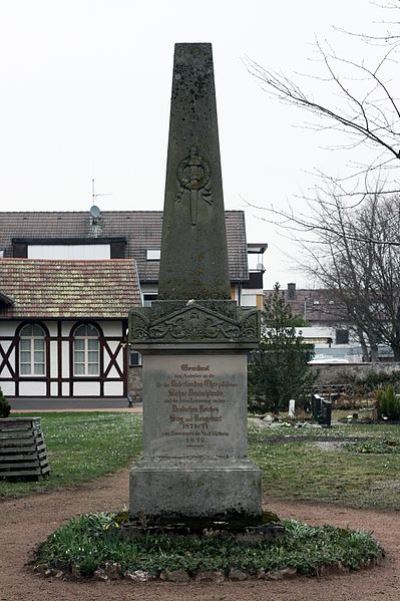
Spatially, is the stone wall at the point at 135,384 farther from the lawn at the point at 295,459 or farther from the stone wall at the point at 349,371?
the lawn at the point at 295,459

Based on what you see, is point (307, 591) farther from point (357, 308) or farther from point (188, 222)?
point (357, 308)

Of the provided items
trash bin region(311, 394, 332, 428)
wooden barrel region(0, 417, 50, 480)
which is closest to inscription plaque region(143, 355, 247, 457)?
wooden barrel region(0, 417, 50, 480)

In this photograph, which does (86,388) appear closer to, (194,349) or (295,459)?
(295,459)

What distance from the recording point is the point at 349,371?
3966cm

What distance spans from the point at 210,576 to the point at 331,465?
845 cm

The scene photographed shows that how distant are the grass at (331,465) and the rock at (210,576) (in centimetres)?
471

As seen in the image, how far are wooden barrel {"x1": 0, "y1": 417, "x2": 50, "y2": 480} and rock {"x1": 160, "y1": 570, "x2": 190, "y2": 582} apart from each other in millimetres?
6803

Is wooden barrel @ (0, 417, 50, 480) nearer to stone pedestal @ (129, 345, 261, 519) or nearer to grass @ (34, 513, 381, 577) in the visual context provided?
grass @ (34, 513, 381, 577)

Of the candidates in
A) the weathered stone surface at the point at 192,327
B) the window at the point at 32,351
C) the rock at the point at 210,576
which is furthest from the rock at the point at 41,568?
the window at the point at 32,351

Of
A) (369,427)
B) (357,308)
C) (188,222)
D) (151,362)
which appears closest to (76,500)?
(151,362)

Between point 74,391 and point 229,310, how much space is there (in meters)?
26.4

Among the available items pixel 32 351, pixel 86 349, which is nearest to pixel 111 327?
pixel 86 349

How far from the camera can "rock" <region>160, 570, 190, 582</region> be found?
7.92m

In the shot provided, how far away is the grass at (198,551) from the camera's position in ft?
26.5
